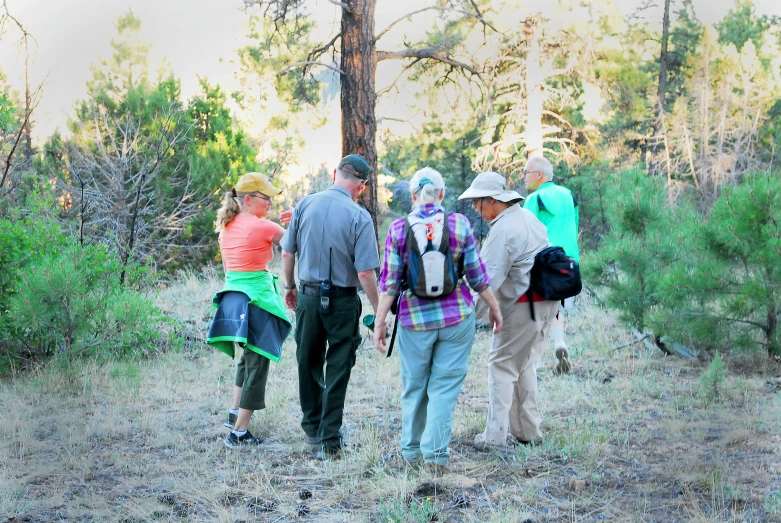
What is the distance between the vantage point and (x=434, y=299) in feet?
13.8

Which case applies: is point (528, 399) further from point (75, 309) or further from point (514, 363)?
point (75, 309)

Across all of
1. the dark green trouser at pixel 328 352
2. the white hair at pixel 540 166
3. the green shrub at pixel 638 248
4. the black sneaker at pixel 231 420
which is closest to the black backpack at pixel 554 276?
the dark green trouser at pixel 328 352

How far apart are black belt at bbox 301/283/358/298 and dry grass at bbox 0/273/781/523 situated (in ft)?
3.23

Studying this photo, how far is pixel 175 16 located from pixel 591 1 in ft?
38.6

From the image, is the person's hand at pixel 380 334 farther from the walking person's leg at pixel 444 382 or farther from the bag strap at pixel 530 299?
the bag strap at pixel 530 299

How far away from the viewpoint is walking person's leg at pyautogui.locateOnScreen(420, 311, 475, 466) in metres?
4.27

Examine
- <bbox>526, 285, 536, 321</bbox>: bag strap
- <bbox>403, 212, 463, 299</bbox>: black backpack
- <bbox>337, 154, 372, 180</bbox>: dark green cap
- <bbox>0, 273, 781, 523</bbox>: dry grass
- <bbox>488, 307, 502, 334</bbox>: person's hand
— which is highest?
<bbox>337, 154, 372, 180</bbox>: dark green cap

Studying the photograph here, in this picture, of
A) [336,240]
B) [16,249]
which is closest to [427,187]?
[336,240]

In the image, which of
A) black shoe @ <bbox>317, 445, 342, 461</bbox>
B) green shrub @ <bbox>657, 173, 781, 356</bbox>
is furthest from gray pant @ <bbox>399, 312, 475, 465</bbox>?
green shrub @ <bbox>657, 173, 781, 356</bbox>

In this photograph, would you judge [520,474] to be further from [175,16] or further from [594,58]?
[175,16]

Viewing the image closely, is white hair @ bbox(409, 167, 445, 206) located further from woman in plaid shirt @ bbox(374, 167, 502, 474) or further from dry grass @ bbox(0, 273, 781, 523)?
dry grass @ bbox(0, 273, 781, 523)

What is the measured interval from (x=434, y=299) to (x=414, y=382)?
53 centimetres

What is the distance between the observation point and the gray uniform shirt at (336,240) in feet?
14.9

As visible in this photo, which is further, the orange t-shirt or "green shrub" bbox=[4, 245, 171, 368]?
"green shrub" bbox=[4, 245, 171, 368]
